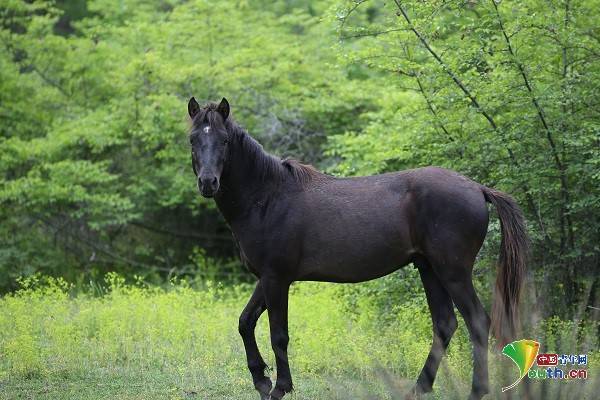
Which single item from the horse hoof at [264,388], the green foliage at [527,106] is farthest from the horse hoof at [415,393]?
the green foliage at [527,106]

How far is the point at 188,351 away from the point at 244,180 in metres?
2.51

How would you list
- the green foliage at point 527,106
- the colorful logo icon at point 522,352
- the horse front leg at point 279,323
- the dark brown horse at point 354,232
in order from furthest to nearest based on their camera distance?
the green foliage at point 527,106 → the horse front leg at point 279,323 → the dark brown horse at point 354,232 → the colorful logo icon at point 522,352

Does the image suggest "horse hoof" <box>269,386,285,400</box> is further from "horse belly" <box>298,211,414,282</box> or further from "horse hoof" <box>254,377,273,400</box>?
"horse belly" <box>298,211,414,282</box>

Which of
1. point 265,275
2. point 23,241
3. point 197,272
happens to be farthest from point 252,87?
point 265,275

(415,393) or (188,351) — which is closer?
(415,393)

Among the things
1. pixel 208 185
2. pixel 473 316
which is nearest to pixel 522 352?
pixel 473 316

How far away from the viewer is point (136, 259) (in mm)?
14633

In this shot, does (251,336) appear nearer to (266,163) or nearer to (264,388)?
(264,388)

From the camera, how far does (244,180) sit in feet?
20.0

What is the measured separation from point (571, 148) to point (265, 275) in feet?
11.2

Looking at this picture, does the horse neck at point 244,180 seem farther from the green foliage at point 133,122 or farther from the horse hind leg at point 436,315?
the green foliage at point 133,122

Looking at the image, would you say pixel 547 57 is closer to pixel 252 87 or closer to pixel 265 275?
pixel 265 275

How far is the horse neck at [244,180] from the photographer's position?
605 cm

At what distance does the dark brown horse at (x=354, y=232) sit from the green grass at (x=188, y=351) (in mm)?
477
